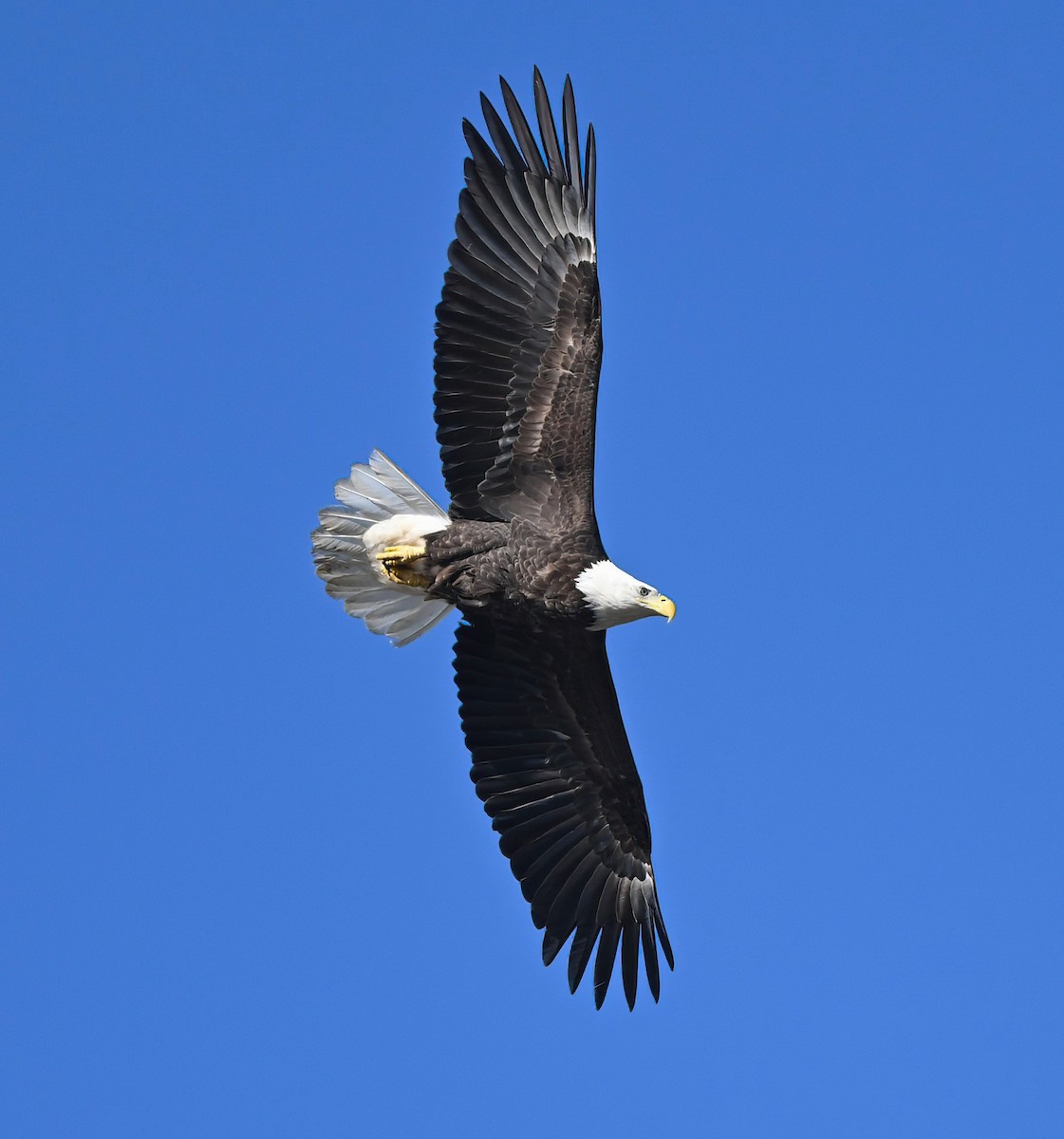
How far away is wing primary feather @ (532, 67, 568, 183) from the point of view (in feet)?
30.0

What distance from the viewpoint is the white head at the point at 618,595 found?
8.88 meters

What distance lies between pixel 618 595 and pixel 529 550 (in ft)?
1.53

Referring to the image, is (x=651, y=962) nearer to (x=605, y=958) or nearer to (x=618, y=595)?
(x=605, y=958)

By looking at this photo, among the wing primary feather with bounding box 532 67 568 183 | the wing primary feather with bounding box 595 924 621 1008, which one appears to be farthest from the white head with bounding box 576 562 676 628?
the wing primary feather with bounding box 532 67 568 183

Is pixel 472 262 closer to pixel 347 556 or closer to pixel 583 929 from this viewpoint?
pixel 347 556

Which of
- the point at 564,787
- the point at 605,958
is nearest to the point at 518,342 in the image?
the point at 564,787

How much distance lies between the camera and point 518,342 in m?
9.10

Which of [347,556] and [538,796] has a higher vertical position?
[347,556]

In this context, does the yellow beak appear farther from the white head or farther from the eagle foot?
the eagle foot

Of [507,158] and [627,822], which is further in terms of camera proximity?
[627,822]

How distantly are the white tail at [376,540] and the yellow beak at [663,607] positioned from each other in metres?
1.10

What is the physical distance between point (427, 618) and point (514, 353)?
151 cm

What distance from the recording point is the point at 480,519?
9.17 m

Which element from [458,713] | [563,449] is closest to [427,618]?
[458,713]
